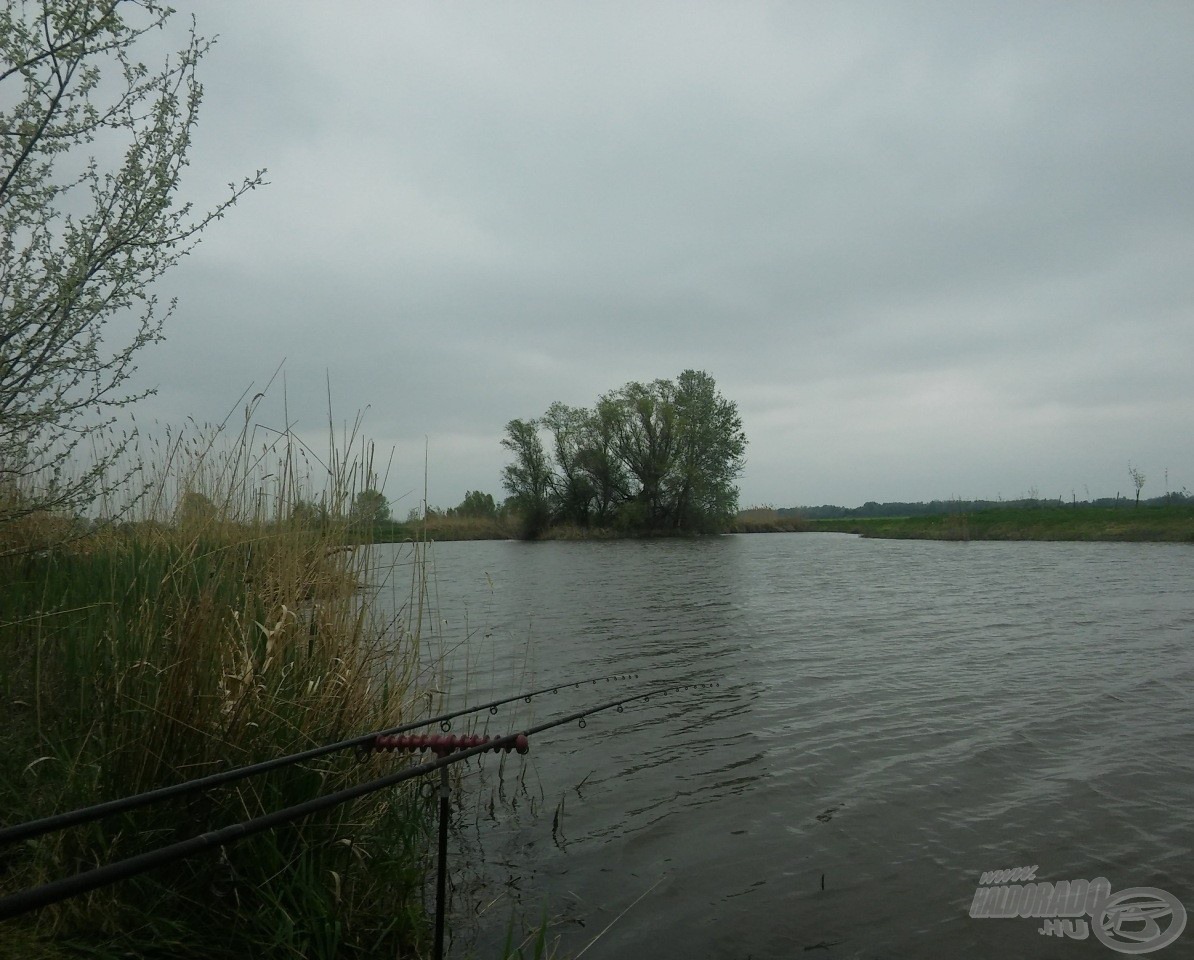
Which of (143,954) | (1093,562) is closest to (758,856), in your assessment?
(143,954)

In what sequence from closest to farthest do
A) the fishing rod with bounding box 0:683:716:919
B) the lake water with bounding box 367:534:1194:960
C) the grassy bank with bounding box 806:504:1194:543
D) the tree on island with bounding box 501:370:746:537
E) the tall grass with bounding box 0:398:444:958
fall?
1. the fishing rod with bounding box 0:683:716:919
2. the tall grass with bounding box 0:398:444:958
3. the lake water with bounding box 367:534:1194:960
4. the grassy bank with bounding box 806:504:1194:543
5. the tree on island with bounding box 501:370:746:537

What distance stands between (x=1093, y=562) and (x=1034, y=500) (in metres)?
36.3

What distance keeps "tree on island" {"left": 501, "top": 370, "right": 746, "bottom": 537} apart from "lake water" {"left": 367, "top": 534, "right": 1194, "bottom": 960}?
43.0m

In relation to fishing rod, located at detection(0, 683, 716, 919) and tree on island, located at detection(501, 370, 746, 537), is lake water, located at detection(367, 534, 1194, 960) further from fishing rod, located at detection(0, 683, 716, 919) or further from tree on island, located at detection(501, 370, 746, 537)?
tree on island, located at detection(501, 370, 746, 537)

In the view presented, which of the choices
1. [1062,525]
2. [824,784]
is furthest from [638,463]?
[824,784]

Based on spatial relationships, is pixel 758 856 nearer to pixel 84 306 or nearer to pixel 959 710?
pixel 959 710

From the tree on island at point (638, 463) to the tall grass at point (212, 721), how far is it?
5122cm

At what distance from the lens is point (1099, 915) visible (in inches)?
161

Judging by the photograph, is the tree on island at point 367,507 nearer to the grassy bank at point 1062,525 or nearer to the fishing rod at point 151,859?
the fishing rod at point 151,859

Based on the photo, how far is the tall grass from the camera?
9.89ft

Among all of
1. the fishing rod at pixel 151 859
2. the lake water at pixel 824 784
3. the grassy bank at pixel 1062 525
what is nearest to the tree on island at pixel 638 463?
the grassy bank at pixel 1062 525

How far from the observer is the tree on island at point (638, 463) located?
56.6m

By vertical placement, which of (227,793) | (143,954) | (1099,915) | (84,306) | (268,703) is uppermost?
(84,306)

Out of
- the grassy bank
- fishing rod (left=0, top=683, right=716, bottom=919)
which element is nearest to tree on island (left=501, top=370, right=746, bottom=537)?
the grassy bank
